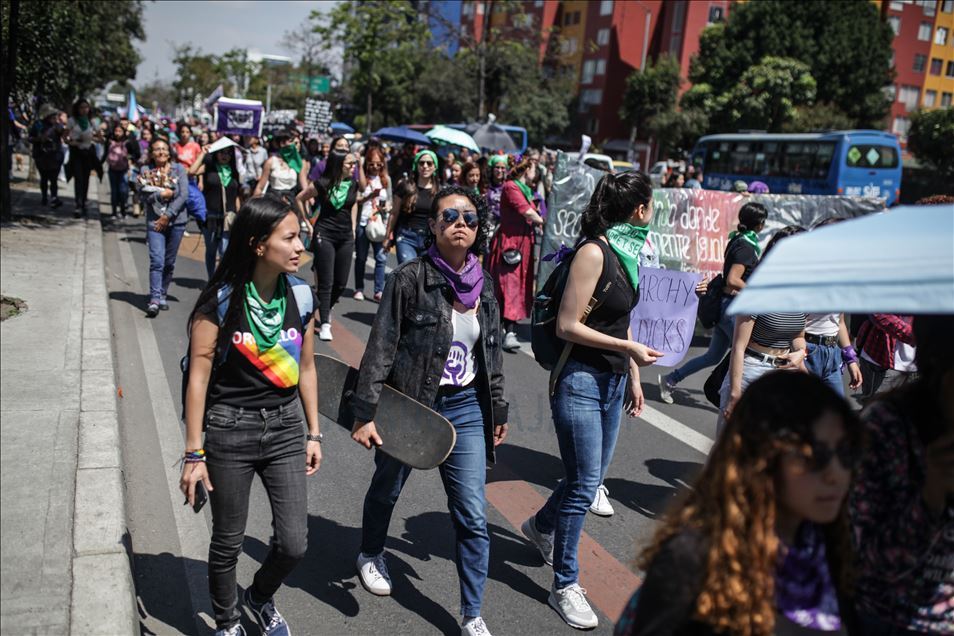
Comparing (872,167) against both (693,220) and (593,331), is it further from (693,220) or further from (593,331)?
(593,331)

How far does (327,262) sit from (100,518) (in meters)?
Result: 4.48

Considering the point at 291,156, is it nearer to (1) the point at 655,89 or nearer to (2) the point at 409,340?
(2) the point at 409,340

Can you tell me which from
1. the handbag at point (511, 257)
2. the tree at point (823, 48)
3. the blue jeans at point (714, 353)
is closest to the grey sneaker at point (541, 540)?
the blue jeans at point (714, 353)

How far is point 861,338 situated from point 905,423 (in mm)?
3316

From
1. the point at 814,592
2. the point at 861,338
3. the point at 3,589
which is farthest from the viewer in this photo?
the point at 861,338

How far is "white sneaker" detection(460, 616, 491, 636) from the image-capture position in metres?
3.41

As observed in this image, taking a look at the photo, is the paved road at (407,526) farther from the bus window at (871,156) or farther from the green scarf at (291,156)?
the bus window at (871,156)

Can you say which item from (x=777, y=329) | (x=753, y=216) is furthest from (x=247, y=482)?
(x=753, y=216)

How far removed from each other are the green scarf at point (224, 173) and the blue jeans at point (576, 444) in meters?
7.67

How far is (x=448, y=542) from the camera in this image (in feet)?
14.7

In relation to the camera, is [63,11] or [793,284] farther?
[63,11]

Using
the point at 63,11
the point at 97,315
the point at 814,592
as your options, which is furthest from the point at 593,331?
the point at 63,11

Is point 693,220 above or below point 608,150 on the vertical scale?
below

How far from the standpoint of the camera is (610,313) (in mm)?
3756
